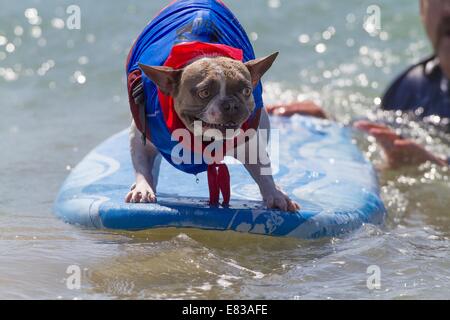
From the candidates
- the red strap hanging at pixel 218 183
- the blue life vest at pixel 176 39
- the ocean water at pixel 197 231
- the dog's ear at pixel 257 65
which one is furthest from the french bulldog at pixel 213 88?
the ocean water at pixel 197 231

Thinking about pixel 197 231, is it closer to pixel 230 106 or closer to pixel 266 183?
pixel 266 183

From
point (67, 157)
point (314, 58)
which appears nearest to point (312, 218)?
point (67, 157)

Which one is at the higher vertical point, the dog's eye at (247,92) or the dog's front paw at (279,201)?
the dog's eye at (247,92)

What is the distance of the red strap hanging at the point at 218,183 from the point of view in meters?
4.56

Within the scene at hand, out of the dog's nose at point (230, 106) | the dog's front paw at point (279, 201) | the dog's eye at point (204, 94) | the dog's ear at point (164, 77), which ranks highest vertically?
the dog's ear at point (164, 77)

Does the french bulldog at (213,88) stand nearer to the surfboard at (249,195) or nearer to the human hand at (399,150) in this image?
the surfboard at (249,195)

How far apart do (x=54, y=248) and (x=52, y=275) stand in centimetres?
43

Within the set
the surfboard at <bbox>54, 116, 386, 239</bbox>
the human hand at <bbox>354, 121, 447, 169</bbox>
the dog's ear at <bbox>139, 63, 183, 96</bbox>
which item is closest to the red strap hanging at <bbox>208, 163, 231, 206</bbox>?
the surfboard at <bbox>54, 116, 386, 239</bbox>

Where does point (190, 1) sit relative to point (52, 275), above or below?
above

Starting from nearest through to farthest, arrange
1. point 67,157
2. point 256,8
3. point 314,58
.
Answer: point 67,157, point 314,58, point 256,8

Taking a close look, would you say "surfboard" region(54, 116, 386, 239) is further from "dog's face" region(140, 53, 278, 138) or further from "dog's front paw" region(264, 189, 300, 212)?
"dog's face" region(140, 53, 278, 138)

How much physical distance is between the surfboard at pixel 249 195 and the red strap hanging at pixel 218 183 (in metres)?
0.05

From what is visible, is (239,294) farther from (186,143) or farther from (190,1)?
(190,1)
